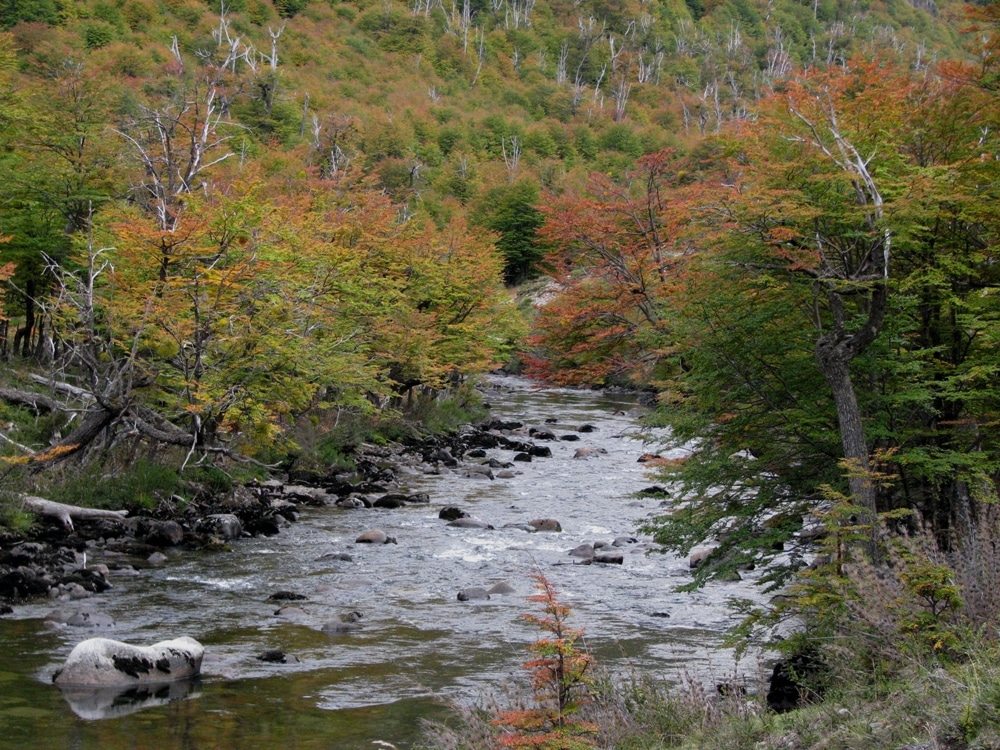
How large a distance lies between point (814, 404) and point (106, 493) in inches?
505

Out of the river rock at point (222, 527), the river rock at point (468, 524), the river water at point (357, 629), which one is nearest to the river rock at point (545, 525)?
the river water at point (357, 629)

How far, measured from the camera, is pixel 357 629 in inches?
486

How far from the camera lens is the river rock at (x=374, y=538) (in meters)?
17.3

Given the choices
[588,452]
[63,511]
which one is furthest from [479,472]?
[63,511]

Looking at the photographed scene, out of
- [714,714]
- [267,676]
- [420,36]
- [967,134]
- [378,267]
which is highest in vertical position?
[420,36]

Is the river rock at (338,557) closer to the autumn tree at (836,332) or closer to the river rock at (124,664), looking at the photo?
the river rock at (124,664)

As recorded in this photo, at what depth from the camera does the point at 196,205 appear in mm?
18109

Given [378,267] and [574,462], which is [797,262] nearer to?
[574,462]

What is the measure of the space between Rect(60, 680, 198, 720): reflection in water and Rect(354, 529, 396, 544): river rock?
7.44 metres

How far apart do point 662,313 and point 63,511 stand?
1029 centimetres

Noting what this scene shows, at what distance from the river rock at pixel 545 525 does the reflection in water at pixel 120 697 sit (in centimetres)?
1010

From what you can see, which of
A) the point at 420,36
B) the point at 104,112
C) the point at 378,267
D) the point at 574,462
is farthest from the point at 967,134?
the point at 420,36

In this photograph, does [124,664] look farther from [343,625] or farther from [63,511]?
[63,511]

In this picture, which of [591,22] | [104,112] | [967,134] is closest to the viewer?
A: [967,134]
